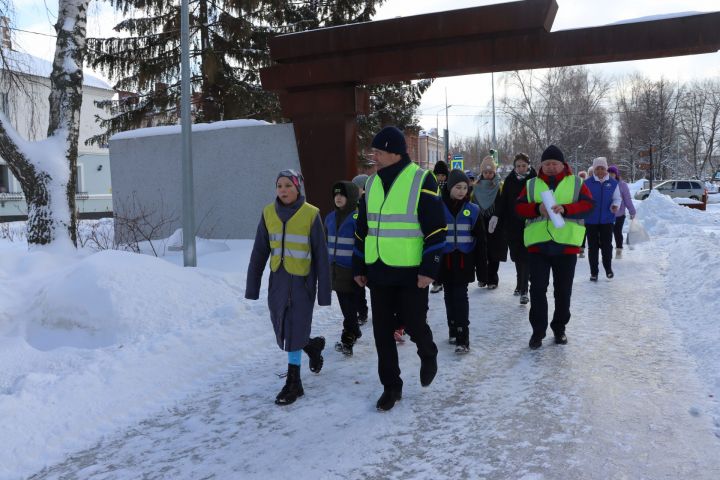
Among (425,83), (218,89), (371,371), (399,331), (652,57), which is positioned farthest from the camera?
(425,83)

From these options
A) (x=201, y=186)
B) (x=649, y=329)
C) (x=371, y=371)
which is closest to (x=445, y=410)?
(x=371, y=371)

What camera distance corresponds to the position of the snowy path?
3.21 meters

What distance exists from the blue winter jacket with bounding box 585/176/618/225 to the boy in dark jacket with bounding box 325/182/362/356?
492cm

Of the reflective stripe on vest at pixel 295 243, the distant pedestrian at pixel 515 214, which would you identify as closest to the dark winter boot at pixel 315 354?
the reflective stripe on vest at pixel 295 243

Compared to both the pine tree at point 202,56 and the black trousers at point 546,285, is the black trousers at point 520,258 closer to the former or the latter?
the black trousers at point 546,285

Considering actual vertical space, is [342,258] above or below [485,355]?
above

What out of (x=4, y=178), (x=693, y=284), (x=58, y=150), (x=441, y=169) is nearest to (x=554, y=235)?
(x=441, y=169)

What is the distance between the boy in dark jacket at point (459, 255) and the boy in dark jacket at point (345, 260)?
89 cm

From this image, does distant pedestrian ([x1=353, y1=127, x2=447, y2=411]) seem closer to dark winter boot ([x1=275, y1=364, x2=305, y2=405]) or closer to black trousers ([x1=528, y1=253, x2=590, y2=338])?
dark winter boot ([x1=275, y1=364, x2=305, y2=405])

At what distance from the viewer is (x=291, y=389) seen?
4.32m

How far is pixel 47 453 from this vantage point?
141 inches

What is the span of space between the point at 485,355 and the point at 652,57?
23.7 feet

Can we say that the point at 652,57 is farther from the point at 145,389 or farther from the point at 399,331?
the point at 145,389

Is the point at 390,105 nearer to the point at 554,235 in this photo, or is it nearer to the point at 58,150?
the point at 58,150
